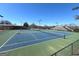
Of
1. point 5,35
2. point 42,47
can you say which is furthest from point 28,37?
point 5,35

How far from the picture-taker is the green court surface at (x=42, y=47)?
571 cm

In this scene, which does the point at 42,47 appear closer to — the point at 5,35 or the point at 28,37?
the point at 28,37

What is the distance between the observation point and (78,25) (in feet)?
19.8

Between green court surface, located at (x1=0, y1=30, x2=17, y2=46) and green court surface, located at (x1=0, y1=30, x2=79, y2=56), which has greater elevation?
green court surface, located at (x1=0, y1=30, x2=17, y2=46)

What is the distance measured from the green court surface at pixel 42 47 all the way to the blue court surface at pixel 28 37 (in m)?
0.10

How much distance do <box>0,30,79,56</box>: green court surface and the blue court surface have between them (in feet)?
0.31

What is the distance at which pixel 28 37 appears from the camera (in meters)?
5.99

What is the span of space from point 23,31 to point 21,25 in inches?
7.6

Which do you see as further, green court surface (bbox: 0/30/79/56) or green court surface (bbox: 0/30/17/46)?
green court surface (bbox: 0/30/17/46)

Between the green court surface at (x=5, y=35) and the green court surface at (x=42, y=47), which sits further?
the green court surface at (x=5, y=35)

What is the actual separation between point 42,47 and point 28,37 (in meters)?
0.42

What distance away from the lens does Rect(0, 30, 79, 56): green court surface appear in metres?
5.71

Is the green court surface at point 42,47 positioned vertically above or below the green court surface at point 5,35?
below

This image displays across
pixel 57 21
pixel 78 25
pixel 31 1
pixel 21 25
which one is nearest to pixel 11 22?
pixel 21 25
